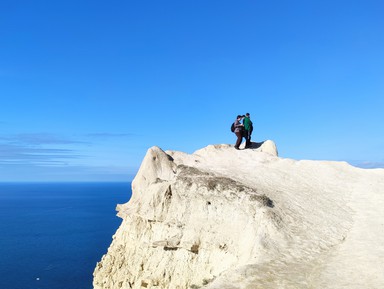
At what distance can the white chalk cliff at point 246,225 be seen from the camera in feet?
51.1

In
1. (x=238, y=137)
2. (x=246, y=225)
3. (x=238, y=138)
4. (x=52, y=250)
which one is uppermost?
(x=238, y=137)

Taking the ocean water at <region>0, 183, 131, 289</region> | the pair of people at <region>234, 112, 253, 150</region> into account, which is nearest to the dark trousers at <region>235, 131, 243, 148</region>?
the pair of people at <region>234, 112, 253, 150</region>

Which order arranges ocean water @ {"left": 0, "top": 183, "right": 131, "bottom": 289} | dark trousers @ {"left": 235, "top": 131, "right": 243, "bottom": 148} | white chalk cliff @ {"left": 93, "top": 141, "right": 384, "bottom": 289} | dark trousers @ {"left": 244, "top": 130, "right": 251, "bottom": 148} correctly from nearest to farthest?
white chalk cliff @ {"left": 93, "top": 141, "right": 384, "bottom": 289}, dark trousers @ {"left": 235, "top": 131, "right": 243, "bottom": 148}, dark trousers @ {"left": 244, "top": 130, "right": 251, "bottom": 148}, ocean water @ {"left": 0, "top": 183, "right": 131, "bottom": 289}

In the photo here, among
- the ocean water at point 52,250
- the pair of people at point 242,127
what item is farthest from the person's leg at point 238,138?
the ocean water at point 52,250

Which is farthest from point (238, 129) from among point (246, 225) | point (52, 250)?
point (52, 250)

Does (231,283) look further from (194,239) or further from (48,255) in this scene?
(48,255)

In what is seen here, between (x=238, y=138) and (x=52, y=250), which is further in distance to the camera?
(x=52, y=250)

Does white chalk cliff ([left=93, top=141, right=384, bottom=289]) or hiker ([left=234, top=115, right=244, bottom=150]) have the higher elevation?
hiker ([left=234, top=115, right=244, bottom=150])

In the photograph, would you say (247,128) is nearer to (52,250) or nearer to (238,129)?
(238,129)

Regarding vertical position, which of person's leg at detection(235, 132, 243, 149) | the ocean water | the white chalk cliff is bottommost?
the ocean water

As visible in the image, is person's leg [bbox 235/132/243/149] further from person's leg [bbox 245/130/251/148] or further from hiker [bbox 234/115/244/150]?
person's leg [bbox 245/130/251/148]

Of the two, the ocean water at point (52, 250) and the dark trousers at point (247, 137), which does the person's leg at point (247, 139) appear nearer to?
the dark trousers at point (247, 137)

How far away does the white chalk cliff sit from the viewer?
15.6 m

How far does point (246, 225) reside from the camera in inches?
837
